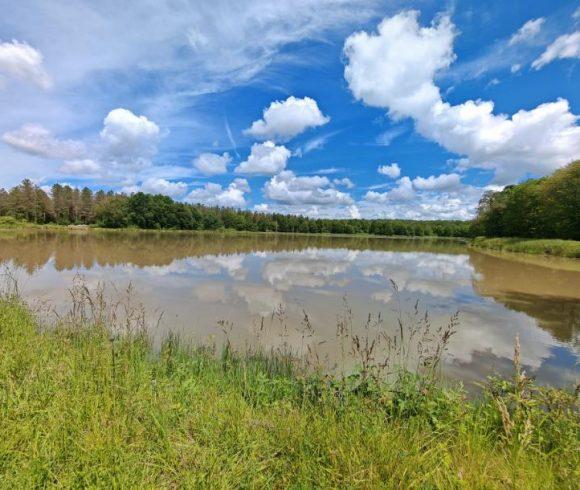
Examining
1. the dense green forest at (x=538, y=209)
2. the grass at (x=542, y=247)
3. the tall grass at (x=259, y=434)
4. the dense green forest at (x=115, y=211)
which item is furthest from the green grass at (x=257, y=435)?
the dense green forest at (x=115, y=211)

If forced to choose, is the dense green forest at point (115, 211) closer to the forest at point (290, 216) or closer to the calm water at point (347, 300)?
the forest at point (290, 216)

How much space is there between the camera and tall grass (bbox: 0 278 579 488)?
2467mm

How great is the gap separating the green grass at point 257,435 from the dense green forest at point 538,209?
54.1 m

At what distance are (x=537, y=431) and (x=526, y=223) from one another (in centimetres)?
6840

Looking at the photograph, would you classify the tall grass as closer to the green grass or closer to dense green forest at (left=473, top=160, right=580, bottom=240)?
the green grass

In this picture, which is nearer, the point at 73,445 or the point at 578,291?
the point at 73,445

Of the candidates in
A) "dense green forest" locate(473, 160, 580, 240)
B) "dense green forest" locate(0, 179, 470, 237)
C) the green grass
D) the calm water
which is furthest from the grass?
"dense green forest" locate(0, 179, 470, 237)

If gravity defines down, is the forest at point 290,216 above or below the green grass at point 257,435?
above

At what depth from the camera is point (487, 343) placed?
8695mm

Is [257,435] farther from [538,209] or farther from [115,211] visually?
[115,211]

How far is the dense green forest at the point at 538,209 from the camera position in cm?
4406

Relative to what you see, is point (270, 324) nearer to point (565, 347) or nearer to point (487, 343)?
point (487, 343)

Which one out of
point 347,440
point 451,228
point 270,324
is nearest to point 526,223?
point 270,324

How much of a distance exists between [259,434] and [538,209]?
67.2 metres
